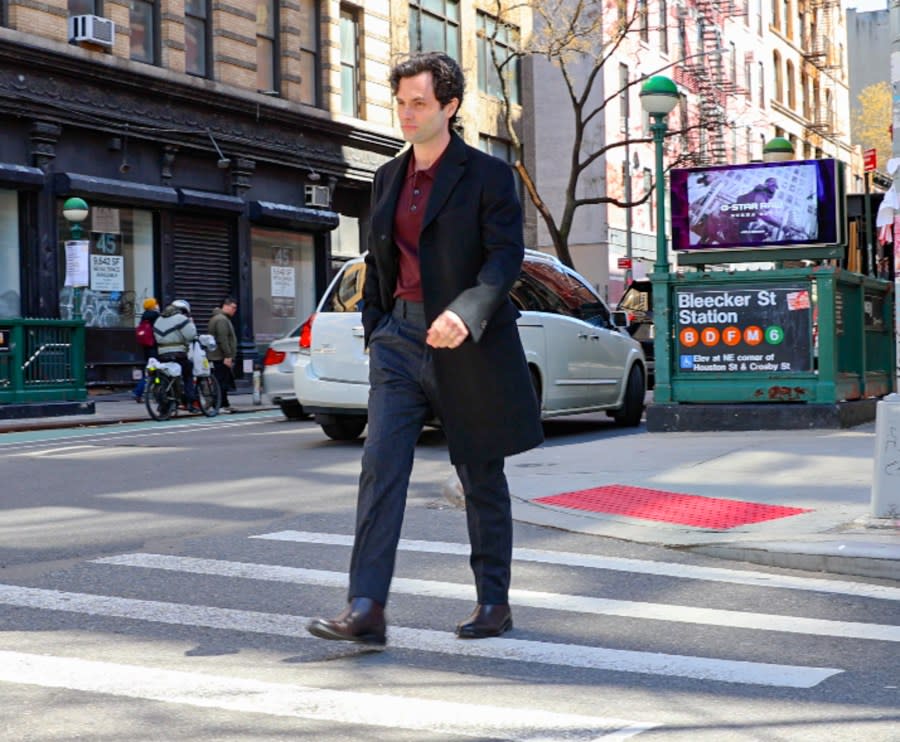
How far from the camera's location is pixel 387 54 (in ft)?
114

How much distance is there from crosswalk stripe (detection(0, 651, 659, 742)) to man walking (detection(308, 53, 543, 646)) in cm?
61

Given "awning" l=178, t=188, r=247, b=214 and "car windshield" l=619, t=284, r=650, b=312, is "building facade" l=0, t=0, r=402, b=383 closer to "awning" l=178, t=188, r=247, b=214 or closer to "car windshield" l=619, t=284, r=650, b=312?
"awning" l=178, t=188, r=247, b=214

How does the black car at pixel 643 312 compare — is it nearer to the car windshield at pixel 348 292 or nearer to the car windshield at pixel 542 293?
the car windshield at pixel 542 293

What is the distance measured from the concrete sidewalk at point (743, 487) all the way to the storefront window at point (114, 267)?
13.2m

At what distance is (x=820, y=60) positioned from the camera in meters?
72.3

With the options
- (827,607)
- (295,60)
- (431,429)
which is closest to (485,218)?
(827,607)

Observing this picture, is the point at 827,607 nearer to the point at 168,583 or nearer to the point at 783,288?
the point at 168,583

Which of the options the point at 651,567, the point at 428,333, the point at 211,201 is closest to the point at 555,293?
the point at 651,567

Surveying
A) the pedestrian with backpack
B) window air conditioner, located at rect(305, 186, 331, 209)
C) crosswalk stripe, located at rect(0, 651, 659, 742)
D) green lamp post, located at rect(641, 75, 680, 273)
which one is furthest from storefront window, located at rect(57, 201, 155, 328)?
crosswalk stripe, located at rect(0, 651, 659, 742)

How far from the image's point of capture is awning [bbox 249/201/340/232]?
29.9 meters

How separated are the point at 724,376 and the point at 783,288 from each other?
985mm

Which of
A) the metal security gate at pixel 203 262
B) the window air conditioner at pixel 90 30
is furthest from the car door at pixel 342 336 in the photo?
the metal security gate at pixel 203 262

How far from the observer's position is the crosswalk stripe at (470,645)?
4.95 metres

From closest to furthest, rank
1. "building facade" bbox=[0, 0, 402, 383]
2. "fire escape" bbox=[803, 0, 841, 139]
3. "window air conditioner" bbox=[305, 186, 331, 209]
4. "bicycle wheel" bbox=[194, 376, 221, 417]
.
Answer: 1. "bicycle wheel" bbox=[194, 376, 221, 417]
2. "building facade" bbox=[0, 0, 402, 383]
3. "window air conditioner" bbox=[305, 186, 331, 209]
4. "fire escape" bbox=[803, 0, 841, 139]
